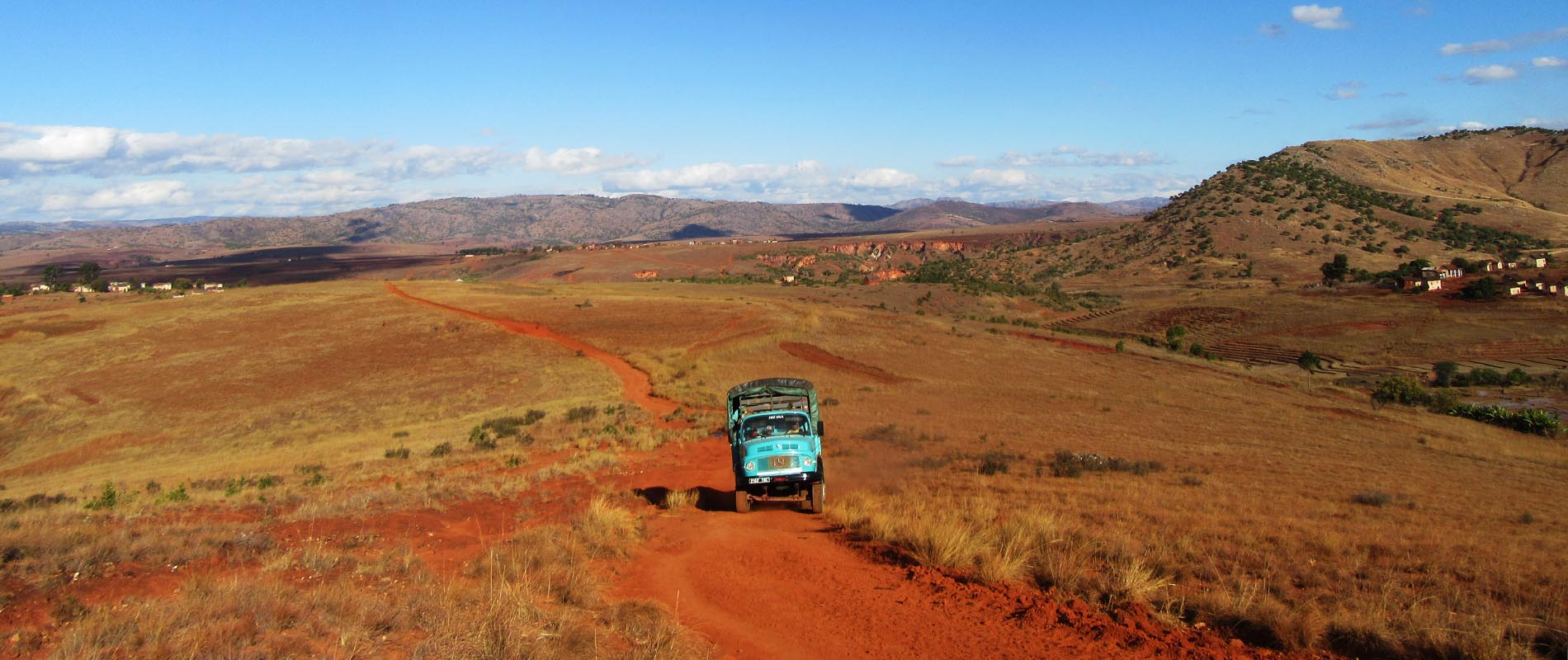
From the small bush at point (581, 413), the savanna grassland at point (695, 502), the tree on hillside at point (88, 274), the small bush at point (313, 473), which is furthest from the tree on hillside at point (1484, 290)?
the tree on hillside at point (88, 274)

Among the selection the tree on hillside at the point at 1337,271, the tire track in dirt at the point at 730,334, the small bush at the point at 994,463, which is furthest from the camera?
the tree on hillside at the point at 1337,271

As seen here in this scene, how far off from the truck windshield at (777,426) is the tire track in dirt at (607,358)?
1203cm

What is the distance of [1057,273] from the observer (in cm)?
11025

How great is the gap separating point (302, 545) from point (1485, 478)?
2392cm

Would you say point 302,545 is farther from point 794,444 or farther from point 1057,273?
point 1057,273

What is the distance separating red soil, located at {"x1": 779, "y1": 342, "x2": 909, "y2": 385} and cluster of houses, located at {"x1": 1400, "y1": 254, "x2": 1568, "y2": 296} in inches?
2053

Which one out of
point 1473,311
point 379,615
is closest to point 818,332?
point 379,615

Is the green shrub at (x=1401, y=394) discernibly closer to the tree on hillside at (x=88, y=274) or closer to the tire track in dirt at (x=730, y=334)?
the tire track in dirt at (x=730, y=334)

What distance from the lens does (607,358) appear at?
143ft

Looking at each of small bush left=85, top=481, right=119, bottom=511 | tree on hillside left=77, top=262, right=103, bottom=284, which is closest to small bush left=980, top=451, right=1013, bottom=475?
small bush left=85, top=481, right=119, bottom=511

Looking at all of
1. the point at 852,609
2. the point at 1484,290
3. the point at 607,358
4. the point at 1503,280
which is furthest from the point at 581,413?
the point at 1503,280

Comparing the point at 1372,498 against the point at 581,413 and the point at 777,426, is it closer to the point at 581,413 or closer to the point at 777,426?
the point at 777,426

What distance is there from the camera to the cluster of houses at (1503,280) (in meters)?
57.3

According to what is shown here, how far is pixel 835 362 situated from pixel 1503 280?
56.6 meters
